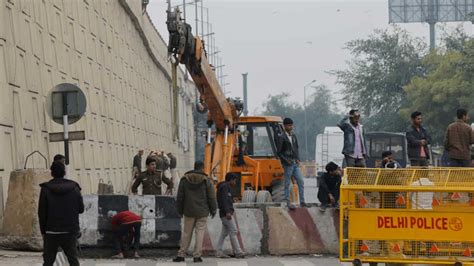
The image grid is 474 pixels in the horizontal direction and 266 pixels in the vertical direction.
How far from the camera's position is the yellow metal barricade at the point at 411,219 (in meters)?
15.8

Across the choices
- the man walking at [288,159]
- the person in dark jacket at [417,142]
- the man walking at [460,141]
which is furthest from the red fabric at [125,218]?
the man walking at [460,141]

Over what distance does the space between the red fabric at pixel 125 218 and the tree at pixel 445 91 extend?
64.3 metres

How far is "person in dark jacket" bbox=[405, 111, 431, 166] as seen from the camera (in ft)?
74.3

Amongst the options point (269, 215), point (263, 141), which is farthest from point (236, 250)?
point (263, 141)

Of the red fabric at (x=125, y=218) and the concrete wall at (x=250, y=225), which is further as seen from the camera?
the concrete wall at (x=250, y=225)

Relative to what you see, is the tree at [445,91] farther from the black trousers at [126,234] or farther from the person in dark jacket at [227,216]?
the black trousers at [126,234]

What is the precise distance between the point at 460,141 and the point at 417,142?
0.76m

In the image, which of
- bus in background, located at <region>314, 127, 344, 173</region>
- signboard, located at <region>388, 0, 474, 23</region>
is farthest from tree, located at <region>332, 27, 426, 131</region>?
bus in background, located at <region>314, 127, 344, 173</region>

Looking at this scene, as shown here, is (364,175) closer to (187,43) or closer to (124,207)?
(124,207)

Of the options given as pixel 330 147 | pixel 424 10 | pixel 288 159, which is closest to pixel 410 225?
pixel 288 159

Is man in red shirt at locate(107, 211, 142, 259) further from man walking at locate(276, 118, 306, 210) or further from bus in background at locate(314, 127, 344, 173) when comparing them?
bus in background at locate(314, 127, 344, 173)

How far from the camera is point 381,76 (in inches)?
4085

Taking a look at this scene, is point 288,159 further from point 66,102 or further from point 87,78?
point 87,78

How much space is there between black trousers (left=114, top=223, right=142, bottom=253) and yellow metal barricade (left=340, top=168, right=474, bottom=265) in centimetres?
575
